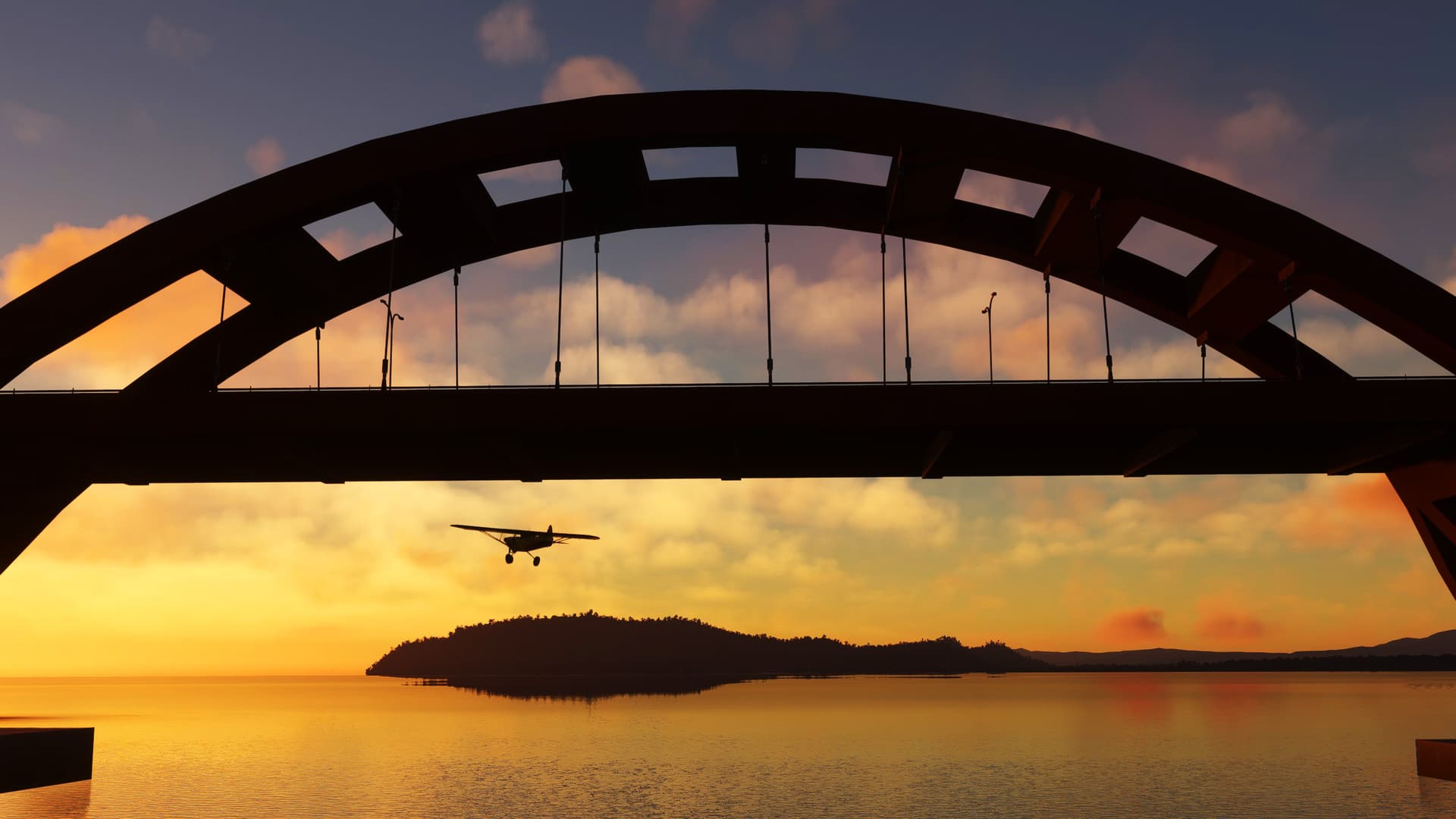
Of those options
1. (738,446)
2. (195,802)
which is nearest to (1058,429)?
(738,446)

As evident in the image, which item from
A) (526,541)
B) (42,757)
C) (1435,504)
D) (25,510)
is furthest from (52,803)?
(1435,504)

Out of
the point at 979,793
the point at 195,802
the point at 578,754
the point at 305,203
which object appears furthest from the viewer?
the point at 578,754

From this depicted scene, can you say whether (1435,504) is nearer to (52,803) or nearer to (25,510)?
(25,510)

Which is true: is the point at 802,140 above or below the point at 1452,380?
above

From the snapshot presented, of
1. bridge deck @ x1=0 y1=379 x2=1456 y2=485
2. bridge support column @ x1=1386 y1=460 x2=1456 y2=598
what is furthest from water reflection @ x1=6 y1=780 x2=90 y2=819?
bridge support column @ x1=1386 y1=460 x2=1456 y2=598

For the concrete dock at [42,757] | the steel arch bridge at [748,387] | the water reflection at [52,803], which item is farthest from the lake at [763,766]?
the steel arch bridge at [748,387]

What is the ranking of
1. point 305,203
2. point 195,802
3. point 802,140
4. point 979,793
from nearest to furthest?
point 305,203, point 802,140, point 195,802, point 979,793

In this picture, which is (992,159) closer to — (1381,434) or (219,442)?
(1381,434)
